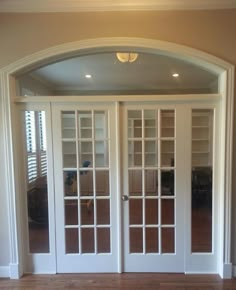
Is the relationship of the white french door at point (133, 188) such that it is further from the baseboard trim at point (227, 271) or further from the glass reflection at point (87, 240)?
the baseboard trim at point (227, 271)

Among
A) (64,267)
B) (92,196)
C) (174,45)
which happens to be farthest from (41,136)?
(174,45)

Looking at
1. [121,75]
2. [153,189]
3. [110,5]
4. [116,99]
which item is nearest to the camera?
[110,5]

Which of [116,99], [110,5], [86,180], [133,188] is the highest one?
[110,5]

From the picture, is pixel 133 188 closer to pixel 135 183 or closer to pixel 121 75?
pixel 135 183

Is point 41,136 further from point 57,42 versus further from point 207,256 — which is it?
point 207,256

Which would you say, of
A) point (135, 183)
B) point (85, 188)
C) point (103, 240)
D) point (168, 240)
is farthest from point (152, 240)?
point (85, 188)

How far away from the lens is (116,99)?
274 cm

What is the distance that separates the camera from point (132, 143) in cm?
285

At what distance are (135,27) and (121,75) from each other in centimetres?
163

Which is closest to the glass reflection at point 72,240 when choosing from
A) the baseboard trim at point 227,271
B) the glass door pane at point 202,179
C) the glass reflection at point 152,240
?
the glass reflection at point 152,240

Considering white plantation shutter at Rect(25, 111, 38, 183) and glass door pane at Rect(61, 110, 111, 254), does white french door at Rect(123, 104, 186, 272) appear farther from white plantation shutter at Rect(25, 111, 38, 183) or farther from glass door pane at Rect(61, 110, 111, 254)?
white plantation shutter at Rect(25, 111, 38, 183)

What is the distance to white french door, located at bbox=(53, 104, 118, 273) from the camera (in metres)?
2.83

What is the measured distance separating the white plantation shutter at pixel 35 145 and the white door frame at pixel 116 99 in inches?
7.2

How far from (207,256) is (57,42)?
304cm
